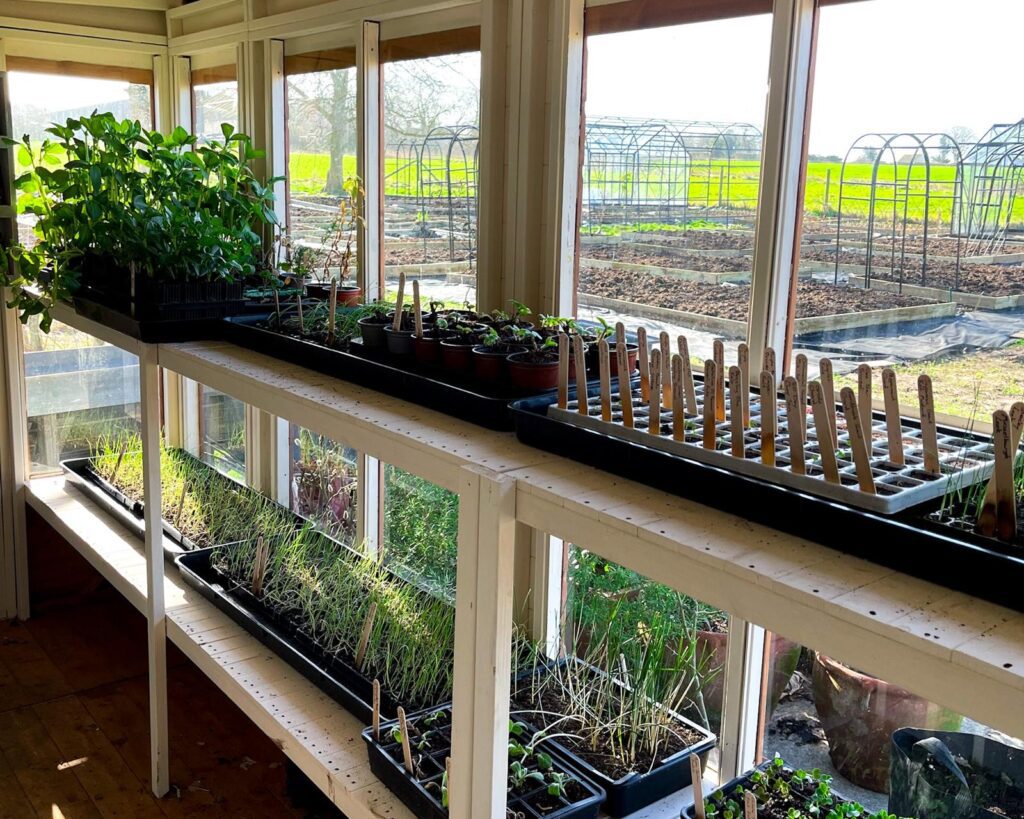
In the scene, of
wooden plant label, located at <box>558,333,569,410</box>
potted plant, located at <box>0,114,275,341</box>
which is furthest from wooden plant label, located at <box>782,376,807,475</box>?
potted plant, located at <box>0,114,275,341</box>

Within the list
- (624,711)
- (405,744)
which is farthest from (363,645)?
(624,711)

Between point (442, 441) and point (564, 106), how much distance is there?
0.96 metres

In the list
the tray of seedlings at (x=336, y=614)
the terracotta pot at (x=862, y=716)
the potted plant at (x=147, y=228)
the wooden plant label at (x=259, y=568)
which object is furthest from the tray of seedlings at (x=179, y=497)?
the terracotta pot at (x=862, y=716)

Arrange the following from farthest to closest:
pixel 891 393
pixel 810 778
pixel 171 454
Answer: pixel 171 454 → pixel 810 778 → pixel 891 393

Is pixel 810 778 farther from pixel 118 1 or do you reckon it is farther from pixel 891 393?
pixel 118 1

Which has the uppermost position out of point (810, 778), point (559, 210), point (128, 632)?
point (559, 210)

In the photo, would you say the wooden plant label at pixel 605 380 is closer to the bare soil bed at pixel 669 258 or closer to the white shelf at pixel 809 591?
the white shelf at pixel 809 591

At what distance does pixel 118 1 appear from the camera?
3.92m

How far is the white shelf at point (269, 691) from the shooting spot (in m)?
2.02

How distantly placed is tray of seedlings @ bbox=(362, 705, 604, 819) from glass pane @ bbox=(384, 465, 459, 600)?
0.81 meters

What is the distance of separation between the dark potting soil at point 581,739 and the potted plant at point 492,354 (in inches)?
30.8

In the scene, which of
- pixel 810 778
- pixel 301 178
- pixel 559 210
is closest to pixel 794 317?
pixel 559 210

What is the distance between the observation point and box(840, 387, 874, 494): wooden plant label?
1.29 m

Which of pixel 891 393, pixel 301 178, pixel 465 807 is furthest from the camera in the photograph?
pixel 301 178
